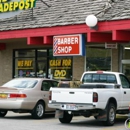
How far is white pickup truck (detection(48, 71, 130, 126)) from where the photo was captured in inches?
554

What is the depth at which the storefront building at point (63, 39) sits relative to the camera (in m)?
18.3

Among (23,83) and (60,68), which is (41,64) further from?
(23,83)

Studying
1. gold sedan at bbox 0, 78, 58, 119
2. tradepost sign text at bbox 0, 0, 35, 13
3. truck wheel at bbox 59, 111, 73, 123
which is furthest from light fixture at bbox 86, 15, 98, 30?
tradepost sign text at bbox 0, 0, 35, 13

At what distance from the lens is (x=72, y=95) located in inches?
566

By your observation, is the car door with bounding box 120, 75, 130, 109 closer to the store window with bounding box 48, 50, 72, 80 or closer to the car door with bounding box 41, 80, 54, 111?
the car door with bounding box 41, 80, 54, 111

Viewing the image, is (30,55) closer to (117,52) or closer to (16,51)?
(16,51)

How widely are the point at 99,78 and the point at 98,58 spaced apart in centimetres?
568

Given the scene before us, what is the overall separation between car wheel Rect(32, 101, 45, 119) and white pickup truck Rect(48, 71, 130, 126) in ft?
4.42

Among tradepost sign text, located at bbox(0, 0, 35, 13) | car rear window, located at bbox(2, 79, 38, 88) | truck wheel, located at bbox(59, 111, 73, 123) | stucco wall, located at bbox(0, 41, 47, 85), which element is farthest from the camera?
stucco wall, located at bbox(0, 41, 47, 85)

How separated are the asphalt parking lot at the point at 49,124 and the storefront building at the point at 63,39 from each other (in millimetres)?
3456

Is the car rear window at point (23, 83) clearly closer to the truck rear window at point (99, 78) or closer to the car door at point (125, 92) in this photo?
the truck rear window at point (99, 78)

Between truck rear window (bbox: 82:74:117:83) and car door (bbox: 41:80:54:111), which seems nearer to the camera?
truck rear window (bbox: 82:74:117:83)

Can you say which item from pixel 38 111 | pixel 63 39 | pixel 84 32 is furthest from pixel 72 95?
pixel 63 39

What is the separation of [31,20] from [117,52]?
432 centimetres
